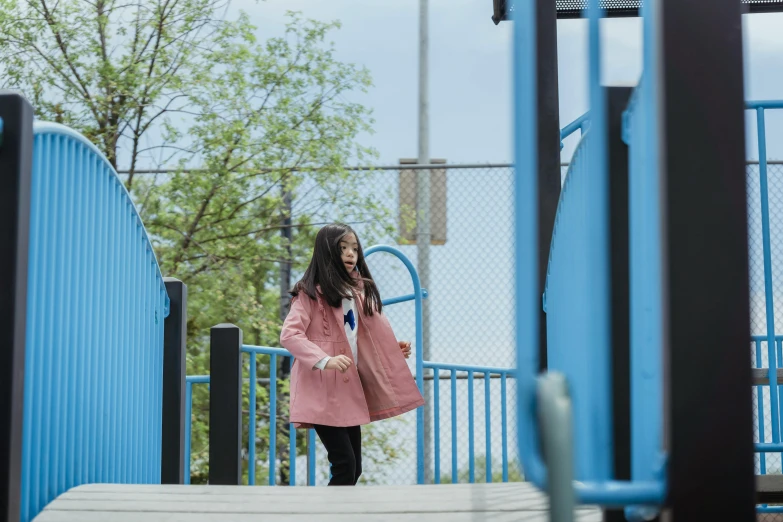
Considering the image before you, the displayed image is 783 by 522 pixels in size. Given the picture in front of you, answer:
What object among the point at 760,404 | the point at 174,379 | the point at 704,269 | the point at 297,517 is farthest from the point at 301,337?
the point at 760,404

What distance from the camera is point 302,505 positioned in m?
2.23

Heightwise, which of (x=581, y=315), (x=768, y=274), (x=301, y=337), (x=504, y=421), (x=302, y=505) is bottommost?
(x=504, y=421)

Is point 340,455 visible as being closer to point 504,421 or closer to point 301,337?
point 301,337

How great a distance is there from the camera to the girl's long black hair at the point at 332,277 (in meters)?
4.02

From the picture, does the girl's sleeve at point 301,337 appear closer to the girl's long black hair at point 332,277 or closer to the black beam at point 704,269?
the girl's long black hair at point 332,277

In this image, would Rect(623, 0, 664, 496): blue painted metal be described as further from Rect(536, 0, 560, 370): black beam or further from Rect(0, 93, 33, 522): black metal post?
Rect(536, 0, 560, 370): black beam

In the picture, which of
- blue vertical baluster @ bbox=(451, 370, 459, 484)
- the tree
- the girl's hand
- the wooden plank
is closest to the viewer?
the wooden plank

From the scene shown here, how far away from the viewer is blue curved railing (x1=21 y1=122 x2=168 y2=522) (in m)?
2.17

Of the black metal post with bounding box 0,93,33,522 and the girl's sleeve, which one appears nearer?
the black metal post with bounding box 0,93,33,522

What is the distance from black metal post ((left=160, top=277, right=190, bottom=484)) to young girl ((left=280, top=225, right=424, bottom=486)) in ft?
1.73

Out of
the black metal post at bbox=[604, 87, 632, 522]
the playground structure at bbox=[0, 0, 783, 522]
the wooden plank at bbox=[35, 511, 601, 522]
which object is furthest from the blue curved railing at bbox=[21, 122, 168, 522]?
the black metal post at bbox=[604, 87, 632, 522]

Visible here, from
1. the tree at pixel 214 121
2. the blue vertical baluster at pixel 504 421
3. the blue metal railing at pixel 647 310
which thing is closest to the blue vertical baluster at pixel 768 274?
the blue metal railing at pixel 647 310

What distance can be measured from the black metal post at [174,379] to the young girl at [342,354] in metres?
0.53

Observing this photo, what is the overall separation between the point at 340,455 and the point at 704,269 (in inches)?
114
